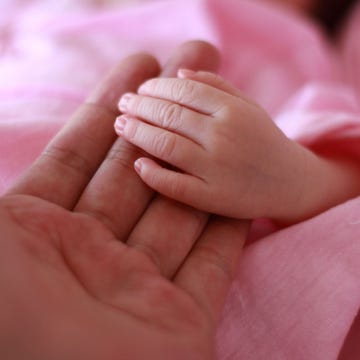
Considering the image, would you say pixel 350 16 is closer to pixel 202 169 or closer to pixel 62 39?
pixel 62 39

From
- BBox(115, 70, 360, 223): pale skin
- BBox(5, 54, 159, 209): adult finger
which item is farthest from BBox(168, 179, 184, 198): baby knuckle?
BBox(5, 54, 159, 209): adult finger

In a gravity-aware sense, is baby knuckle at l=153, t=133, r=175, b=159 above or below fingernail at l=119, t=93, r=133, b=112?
below

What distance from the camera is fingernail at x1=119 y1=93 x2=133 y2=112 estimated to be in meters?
0.58

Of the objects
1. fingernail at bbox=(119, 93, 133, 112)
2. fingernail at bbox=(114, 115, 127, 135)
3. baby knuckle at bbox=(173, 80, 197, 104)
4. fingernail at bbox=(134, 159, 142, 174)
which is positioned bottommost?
fingernail at bbox=(134, 159, 142, 174)

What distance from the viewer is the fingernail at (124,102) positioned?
575 mm

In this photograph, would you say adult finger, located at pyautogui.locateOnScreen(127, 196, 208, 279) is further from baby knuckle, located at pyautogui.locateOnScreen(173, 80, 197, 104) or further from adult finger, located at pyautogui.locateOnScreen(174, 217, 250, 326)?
baby knuckle, located at pyautogui.locateOnScreen(173, 80, 197, 104)

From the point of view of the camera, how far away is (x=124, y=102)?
22.9 inches

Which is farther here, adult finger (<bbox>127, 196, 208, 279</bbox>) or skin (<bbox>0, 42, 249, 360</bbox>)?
adult finger (<bbox>127, 196, 208, 279</bbox>)

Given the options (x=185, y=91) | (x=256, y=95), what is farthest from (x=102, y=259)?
(x=256, y=95)

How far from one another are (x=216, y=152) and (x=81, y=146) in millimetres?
167

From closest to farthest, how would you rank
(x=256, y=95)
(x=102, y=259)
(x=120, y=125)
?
(x=102, y=259) < (x=120, y=125) < (x=256, y=95)

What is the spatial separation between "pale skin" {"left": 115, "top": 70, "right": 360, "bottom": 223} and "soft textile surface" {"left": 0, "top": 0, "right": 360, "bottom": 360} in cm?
5

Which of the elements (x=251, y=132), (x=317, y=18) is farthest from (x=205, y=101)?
(x=317, y=18)

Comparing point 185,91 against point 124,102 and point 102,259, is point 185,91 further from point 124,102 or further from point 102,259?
point 102,259
